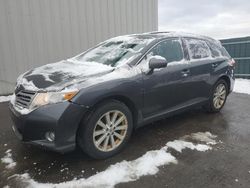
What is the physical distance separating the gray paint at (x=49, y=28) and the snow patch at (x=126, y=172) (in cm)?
503

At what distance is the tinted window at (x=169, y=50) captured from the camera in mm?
3853

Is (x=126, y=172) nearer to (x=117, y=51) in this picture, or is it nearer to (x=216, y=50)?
(x=117, y=51)

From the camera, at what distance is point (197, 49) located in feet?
15.1

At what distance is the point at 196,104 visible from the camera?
4527 millimetres

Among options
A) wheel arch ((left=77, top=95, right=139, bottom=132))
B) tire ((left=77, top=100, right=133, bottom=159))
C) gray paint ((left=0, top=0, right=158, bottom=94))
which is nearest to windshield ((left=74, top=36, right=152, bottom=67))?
wheel arch ((left=77, top=95, right=139, bottom=132))

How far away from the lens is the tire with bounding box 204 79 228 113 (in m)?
4.91

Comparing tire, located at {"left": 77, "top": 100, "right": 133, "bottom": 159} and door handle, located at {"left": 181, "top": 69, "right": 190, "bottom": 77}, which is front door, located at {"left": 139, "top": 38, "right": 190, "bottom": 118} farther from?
tire, located at {"left": 77, "top": 100, "right": 133, "bottom": 159}

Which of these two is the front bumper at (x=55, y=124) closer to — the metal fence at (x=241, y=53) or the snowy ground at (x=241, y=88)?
the snowy ground at (x=241, y=88)

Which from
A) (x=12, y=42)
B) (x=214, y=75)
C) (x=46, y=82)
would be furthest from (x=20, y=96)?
(x=12, y=42)

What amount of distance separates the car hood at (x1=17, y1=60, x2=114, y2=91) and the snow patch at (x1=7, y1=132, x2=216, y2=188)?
1.05 m

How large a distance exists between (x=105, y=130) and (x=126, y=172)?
1.92ft

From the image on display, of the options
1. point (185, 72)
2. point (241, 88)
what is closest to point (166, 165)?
point (185, 72)

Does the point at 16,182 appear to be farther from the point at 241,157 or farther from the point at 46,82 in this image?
the point at 241,157

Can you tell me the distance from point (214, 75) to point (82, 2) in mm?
4889
